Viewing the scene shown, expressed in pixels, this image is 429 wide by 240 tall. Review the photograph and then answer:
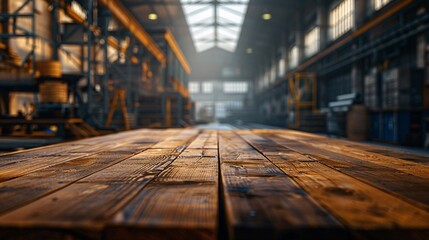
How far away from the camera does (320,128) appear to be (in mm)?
12242

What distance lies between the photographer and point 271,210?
0.71 metres

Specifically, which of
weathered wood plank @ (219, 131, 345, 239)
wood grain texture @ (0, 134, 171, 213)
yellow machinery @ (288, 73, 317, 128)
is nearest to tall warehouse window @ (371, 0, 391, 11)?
yellow machinery @ (288, 73, 317, 128)

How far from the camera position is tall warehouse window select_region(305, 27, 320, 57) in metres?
14.8

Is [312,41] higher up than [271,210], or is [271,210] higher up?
[312,41]

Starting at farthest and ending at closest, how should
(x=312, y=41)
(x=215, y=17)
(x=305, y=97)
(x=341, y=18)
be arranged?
(x=215, y=17) → (x=312, y=41) → (x=305, y=97) → (x=341, y=18)

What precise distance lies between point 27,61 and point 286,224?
10.1 meters

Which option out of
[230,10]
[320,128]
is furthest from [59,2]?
[230,10]

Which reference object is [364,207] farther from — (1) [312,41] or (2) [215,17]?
(2) [215,17]

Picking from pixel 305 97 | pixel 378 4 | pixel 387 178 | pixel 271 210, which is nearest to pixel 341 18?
pixel 378 4

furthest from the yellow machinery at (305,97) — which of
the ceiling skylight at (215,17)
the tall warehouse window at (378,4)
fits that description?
the ceiling skylight at (215,17)

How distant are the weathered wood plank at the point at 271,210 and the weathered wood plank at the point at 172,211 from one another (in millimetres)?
53

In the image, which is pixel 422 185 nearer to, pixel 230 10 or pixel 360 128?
pixel 360 128

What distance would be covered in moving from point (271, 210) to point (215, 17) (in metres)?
23.6

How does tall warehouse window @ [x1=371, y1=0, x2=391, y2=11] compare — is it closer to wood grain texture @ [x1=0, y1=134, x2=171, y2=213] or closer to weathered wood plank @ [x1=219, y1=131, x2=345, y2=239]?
weathered wood plank @ [x1=219, y1=131, x2=345, y2=239]
